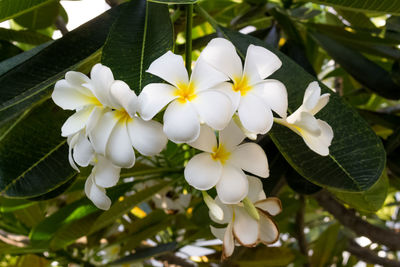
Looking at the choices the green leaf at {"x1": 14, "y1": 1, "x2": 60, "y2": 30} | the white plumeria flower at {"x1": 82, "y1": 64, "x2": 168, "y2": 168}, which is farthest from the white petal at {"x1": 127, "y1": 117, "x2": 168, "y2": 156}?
the green leaf at {"x1": 14, "y1": 1, "x2": 60, "y2": 30}

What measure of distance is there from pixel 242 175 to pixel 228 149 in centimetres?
3

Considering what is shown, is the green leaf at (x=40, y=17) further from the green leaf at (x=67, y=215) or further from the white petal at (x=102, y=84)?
the white petal at (x=102, y=84)

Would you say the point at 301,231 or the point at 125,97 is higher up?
the point at 125,97

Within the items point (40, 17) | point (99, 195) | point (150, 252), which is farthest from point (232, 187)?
point (40, 17)

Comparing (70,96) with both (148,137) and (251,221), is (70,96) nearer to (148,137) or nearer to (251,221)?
(148,137)

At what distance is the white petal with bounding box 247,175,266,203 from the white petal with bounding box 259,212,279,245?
19 mm

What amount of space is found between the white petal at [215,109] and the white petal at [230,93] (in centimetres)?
1

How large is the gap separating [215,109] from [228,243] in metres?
0.17

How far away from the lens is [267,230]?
0.50 m

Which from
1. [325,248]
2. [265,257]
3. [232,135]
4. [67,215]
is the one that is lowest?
[325,248]

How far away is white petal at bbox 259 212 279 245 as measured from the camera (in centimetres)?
49

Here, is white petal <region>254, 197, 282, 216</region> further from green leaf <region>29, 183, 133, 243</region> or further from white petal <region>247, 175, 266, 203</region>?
green leaf <region>29, 183, 133, 243</region>

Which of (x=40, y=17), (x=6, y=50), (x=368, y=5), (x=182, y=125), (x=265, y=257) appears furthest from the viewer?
(x=265, y=257)

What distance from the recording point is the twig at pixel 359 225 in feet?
3.36
